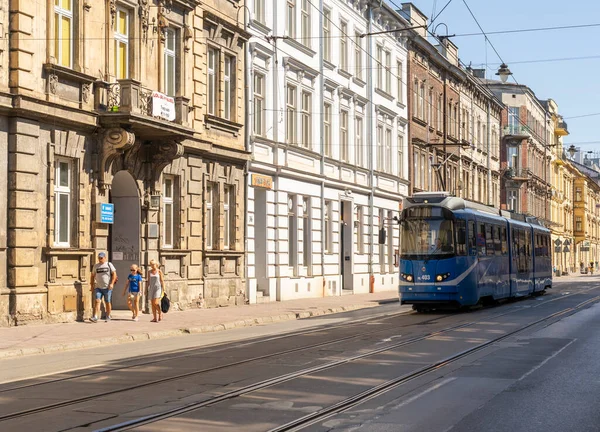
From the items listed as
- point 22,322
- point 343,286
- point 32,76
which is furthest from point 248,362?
point 343,286

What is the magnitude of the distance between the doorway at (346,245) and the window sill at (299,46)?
25.1ft

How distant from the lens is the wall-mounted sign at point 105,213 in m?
24.3

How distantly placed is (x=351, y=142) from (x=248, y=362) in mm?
29136

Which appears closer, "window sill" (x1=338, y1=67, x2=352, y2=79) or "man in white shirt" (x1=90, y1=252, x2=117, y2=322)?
"man in white shirt" (x1=90, y1=252, x2=117, y2=322)

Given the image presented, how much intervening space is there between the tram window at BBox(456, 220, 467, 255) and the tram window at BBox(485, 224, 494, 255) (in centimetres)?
252

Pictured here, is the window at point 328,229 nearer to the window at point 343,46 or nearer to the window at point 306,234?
the window at point 306,234

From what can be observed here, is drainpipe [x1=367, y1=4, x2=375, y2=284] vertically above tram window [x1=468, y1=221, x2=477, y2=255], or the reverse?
drainpipe [x1=367, y1=4, x2=375, y2=284]

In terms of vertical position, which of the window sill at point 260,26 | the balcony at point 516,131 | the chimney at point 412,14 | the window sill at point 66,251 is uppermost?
the chimney at point 412,14

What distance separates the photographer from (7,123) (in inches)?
844

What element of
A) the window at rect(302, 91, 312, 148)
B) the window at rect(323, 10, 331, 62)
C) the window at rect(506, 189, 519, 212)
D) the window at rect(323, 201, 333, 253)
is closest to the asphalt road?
the window at rect(302, 91, 312, 148)

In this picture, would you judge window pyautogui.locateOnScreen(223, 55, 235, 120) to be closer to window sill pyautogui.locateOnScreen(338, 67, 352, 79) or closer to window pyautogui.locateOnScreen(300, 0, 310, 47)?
window pyautogui.locateOnScreen(300, 0, 310, 47)

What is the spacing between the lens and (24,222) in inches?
856

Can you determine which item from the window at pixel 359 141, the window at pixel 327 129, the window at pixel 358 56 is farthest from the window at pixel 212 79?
the window at pixel 359 141

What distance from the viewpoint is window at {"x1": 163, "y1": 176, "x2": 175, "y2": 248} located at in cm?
2827
